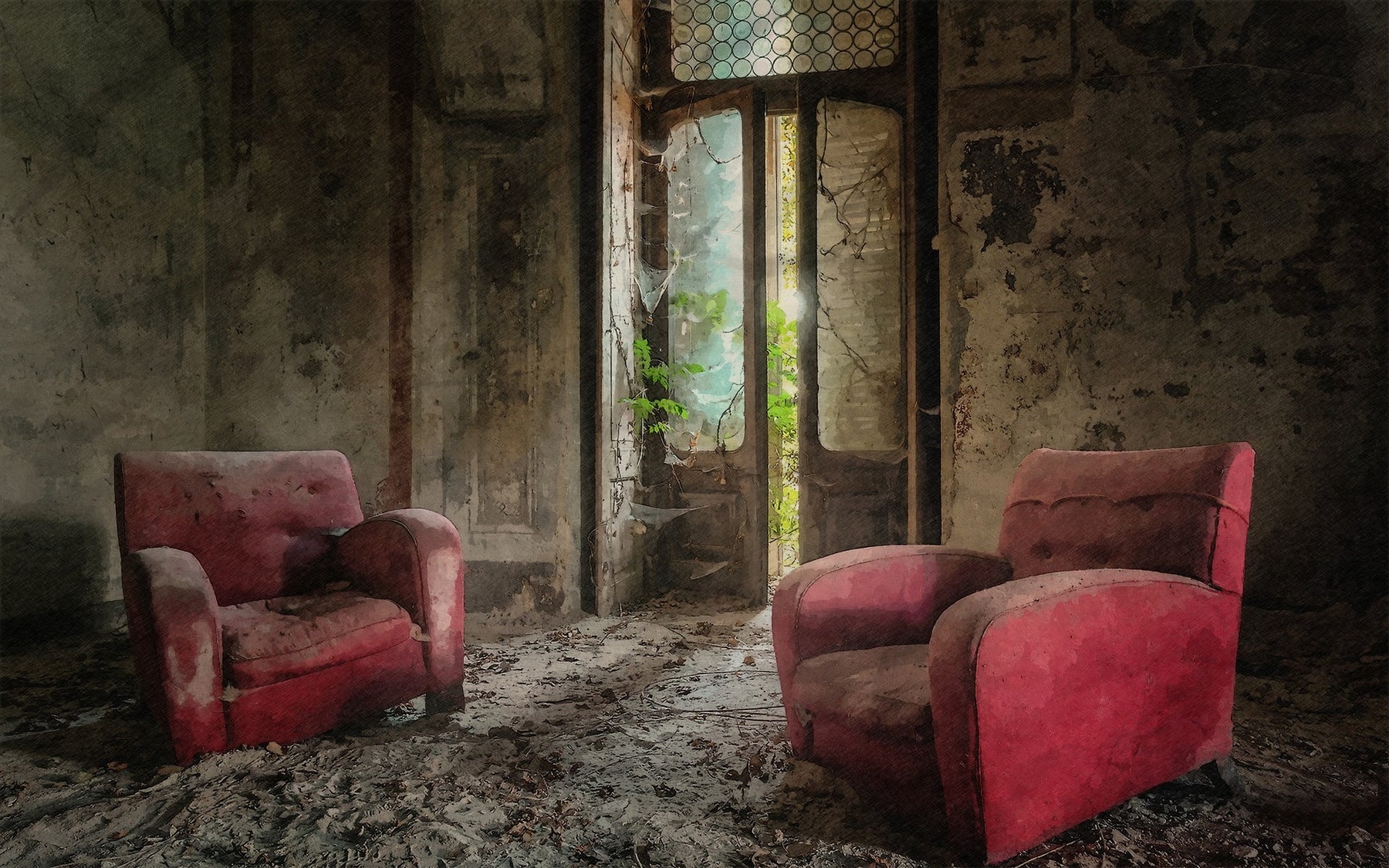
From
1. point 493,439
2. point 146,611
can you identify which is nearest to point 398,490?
point 493,439

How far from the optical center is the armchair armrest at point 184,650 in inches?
76.4

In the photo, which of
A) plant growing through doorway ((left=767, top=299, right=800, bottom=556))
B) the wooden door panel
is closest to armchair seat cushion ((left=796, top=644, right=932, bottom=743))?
the wooden door panel

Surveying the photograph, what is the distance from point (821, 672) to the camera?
183cm

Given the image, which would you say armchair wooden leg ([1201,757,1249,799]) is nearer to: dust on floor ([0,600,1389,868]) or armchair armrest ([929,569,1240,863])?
dust on floor ([0,600,1389,868])

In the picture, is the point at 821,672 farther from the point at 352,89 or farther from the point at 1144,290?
the point at 352,89

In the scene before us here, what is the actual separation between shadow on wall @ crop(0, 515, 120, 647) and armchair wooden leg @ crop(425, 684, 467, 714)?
2.10 metres

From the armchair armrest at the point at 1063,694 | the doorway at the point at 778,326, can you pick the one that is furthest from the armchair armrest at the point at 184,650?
the doorway at the point at 778,326

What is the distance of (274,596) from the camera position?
8.38 feet

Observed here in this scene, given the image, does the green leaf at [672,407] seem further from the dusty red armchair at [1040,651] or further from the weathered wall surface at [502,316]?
the dusty red armchair at [1040,651]

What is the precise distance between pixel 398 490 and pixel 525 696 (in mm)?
1502

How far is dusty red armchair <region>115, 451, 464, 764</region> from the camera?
2.00 m

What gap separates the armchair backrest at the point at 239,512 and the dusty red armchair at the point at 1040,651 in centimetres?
171

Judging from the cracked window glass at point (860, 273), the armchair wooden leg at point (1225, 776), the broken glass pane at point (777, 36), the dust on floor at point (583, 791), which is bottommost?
the dust on floor at point (583, 791)

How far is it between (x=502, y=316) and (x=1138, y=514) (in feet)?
9.34
